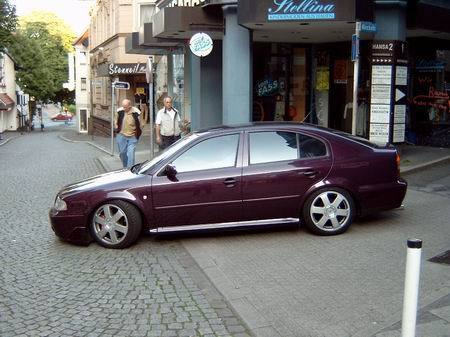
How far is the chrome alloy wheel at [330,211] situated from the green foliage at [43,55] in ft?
207

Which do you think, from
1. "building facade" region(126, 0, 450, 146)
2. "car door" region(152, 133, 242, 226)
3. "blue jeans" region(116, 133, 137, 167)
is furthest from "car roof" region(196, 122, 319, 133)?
"blue jeans" region(116, 133, 137, 167)

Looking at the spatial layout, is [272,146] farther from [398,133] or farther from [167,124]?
[398,133]

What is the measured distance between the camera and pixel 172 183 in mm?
7191

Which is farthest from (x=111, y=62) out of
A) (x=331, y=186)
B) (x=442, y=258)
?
(x=442, y=258)

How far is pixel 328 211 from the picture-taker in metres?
7.43

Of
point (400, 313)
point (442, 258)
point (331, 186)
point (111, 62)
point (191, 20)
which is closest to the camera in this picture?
point (400, 313)

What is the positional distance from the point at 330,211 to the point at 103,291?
308cm

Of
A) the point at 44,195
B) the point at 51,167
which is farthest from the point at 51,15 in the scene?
the point at 44,195

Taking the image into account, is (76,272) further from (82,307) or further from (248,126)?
(248,126)

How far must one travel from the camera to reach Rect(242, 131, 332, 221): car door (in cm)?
727

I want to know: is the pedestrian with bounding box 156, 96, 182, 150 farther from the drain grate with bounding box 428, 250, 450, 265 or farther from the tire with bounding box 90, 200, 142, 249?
the drain grate with bounding box 428, 250, 450, 265

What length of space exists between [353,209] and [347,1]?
236 inches

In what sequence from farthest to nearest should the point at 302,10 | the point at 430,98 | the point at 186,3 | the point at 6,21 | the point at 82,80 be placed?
the point at 82,80 < the point at 6,21 < the point at 186,3 < the point at 430,98 < the point at 302,10

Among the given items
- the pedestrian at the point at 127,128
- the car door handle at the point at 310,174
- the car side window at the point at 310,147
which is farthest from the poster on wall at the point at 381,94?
the car door handle at the point at 310,174
